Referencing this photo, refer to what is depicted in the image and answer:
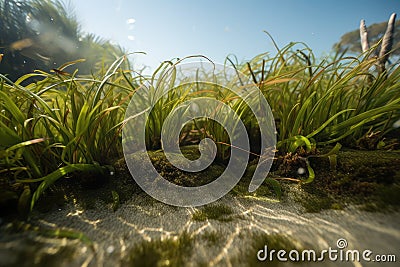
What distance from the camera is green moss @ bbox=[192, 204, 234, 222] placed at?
96 centimetres

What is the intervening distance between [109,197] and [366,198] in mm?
1325

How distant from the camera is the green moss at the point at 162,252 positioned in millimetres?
675

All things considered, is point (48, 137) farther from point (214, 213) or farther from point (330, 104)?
point (330, 104)

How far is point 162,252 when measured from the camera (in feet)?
2.37

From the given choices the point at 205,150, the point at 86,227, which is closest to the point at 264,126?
the point at 205,150

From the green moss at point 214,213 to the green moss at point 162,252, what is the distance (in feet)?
0.54

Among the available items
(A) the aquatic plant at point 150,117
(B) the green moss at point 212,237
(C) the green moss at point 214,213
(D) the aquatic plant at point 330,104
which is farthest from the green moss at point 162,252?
(D) the aquatic plant at point 330,104

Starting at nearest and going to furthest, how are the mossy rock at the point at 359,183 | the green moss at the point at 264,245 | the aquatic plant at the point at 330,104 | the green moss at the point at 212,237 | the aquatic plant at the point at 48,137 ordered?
the green moss at the point at 264,245, the green moss at the point at 212,237, the mossy rock at the point at 359,183, the aquatic plant at the point at 48,137, the aquatic plant at the point at 330,104

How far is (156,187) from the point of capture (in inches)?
47.0

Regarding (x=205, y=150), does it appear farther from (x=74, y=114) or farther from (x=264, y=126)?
(x=74, y=114)

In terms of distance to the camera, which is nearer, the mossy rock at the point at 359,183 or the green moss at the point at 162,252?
the green moss at the point at 162,252

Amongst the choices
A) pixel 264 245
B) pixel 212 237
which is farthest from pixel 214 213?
pixel 264 245

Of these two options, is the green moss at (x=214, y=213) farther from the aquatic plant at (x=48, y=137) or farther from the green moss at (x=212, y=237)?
the aquatic plant at (x=48, y=137)

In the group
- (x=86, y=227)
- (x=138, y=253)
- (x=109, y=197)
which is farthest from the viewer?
(x=109, y=197)
